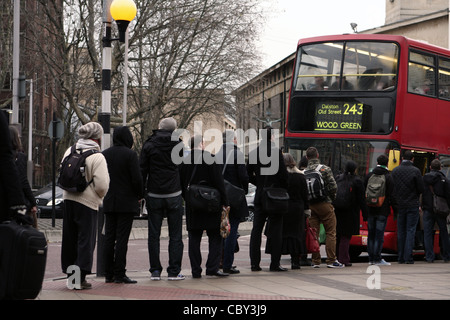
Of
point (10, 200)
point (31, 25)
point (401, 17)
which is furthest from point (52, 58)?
point (401, 17)

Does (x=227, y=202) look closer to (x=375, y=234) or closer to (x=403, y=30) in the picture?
(x=375, y=234)

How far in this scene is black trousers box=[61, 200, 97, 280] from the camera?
8.98 m

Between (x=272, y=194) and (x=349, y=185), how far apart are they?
2.06 meters

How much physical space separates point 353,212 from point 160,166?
14.3 ft

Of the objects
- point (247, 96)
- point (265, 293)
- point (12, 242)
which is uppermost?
point (247, 96)

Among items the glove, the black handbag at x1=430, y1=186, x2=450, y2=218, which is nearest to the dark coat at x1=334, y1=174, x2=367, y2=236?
the black handbag at x1=430, y1=186, x2=450, y2=218

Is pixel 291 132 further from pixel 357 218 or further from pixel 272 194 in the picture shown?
pixel 272 194

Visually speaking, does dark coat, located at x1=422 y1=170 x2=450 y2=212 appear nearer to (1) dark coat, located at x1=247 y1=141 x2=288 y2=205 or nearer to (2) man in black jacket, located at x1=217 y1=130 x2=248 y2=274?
(1) dark coat, located at x1=247 y1=141 x2=288 y2=205

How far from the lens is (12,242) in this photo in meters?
5.65

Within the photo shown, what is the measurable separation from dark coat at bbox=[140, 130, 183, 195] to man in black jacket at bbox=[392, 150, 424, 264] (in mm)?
5674

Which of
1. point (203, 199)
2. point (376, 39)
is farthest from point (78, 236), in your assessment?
point (376, 39)

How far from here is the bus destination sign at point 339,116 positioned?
50.5 ft

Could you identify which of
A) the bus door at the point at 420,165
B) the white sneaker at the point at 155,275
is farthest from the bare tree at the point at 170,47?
the white sneaker at the point at 155,275

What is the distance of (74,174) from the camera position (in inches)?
355
